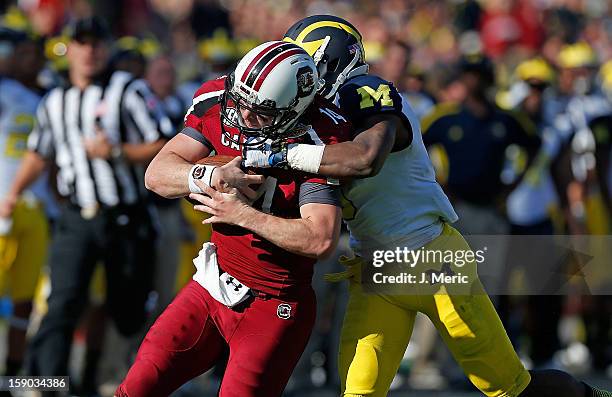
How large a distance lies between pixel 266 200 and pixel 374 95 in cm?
57

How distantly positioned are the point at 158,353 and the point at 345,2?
1134 cm

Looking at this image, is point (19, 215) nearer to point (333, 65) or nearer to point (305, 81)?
point (333, 65)

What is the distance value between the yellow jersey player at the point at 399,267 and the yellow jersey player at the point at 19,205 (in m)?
3.00

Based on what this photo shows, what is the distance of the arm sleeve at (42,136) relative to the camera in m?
7.23

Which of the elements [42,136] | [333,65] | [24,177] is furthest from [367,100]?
[24,177]

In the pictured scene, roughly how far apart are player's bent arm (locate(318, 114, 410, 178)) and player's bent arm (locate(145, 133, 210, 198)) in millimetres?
528

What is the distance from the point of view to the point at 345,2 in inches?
610

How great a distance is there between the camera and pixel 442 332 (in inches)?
199

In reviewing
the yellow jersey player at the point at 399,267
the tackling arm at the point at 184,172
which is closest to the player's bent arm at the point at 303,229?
the tackling arm at the point at 184,172

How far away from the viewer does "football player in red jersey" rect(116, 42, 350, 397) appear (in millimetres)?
4453

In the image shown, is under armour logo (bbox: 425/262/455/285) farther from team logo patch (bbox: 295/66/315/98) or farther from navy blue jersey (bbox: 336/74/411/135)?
team logo patch (bbox: 295/66/315/98)

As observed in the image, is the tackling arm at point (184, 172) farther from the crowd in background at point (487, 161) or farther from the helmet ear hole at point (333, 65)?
the crowd in background at point (487, 161)

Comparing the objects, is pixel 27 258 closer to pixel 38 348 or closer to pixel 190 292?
pixel 38 348

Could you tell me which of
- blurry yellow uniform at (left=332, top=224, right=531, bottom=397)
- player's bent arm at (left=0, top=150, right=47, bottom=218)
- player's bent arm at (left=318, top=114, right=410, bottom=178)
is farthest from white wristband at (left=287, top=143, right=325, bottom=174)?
player's bent arm at (left=0, top=150, right=47, bottom=218)
